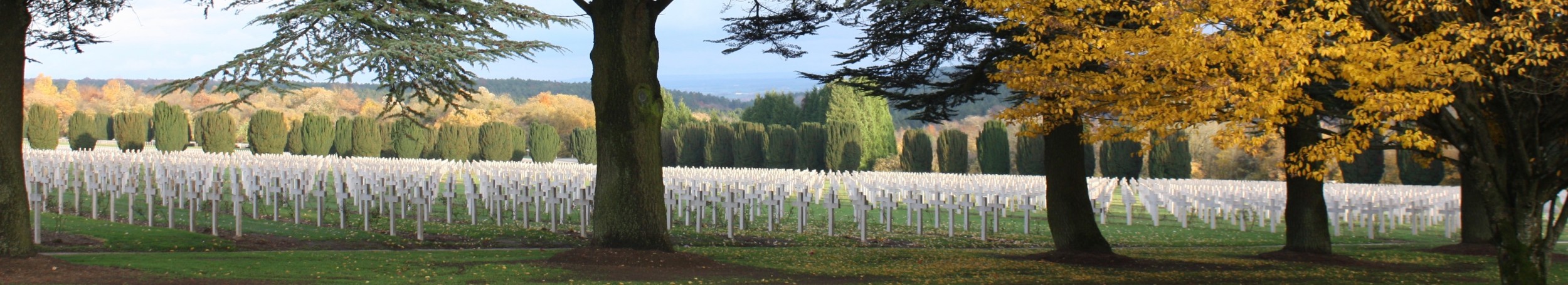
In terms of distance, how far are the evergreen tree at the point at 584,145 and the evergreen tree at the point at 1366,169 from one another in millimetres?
34347

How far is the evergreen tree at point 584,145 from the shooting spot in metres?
60.7

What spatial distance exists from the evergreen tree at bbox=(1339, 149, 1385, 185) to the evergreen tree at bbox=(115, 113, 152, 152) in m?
51.8

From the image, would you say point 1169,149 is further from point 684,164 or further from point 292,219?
point 292,219

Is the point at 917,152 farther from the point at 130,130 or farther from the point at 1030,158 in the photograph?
the point at 130,130

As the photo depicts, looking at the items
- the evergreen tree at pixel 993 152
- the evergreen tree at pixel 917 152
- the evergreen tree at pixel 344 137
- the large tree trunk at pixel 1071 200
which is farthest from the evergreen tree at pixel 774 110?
the large tree trunk at pixel 1071 200

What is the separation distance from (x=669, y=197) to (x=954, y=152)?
31535mm

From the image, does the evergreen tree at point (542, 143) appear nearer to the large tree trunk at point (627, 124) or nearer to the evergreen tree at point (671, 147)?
the evergreen tree at point (671, 147)

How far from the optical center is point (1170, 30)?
30.2 ft

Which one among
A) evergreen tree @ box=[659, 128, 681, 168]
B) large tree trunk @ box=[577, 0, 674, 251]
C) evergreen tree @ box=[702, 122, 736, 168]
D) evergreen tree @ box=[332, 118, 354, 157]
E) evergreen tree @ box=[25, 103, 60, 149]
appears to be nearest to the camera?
large tree trunk @ box=[577, 0, 674, 251]

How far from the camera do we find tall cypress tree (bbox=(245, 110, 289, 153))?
174ft

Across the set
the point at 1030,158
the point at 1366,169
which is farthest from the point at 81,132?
the point at 1366,169

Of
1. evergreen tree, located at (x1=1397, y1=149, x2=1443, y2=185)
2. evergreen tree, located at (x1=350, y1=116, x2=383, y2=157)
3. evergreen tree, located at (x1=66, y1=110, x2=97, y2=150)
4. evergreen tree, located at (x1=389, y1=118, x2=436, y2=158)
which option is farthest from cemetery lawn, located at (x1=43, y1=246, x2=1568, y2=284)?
evergreen tree, located at (x1=66, y1=110, x2=97, y2=150)

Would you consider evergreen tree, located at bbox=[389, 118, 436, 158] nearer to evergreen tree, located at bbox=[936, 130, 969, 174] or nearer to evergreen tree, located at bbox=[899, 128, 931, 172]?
evergreen tree, located at bbox=[899, 128, 931, 172]

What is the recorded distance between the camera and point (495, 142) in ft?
199
